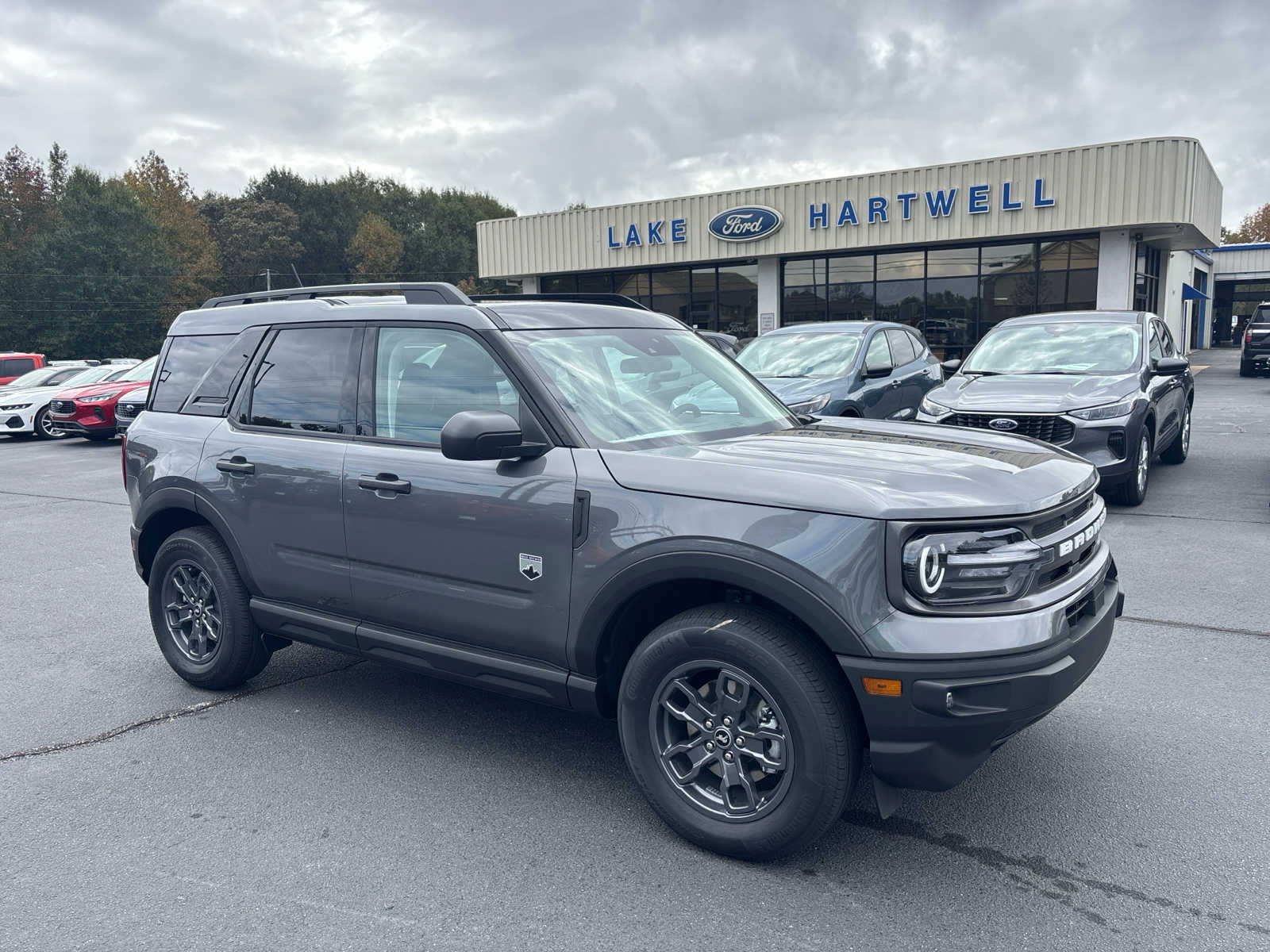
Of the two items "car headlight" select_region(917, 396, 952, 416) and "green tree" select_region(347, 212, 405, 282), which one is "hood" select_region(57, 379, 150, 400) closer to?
"car headlight" select_region(917, 396, 952, 416)

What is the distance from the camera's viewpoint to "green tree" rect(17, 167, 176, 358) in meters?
48.2

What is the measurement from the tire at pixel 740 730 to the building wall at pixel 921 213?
2223 centimetres

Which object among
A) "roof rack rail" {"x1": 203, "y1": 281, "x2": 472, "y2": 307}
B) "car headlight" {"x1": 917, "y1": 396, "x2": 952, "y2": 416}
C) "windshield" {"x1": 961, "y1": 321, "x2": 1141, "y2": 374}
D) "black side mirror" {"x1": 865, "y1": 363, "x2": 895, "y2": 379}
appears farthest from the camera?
"black side mirror" {"x1": 865, "y1": 363, "x2": 895, "y2": 379}

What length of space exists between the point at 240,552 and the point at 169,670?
1.16m

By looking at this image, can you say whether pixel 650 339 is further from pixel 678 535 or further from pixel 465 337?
pixel 678 535

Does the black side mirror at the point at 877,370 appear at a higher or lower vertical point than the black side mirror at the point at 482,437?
higher

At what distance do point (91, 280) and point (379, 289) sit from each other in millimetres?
51886

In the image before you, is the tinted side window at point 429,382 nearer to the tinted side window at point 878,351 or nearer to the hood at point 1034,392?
the hood at point 1034,392

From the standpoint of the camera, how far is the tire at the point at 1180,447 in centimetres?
1105

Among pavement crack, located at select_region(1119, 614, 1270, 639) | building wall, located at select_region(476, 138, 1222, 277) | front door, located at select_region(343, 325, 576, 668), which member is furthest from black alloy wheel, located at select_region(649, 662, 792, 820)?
building wall, located at select_region(476, 138, 1222, 277)

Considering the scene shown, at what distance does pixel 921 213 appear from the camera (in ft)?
80.3

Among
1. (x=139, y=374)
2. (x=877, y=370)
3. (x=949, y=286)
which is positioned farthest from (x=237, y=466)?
(x=949, y=286)

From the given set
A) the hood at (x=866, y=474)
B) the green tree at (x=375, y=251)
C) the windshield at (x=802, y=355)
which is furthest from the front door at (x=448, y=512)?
the green tree at (x=375, y=251)

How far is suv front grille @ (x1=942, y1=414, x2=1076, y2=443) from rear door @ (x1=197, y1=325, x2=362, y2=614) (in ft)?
19.0
